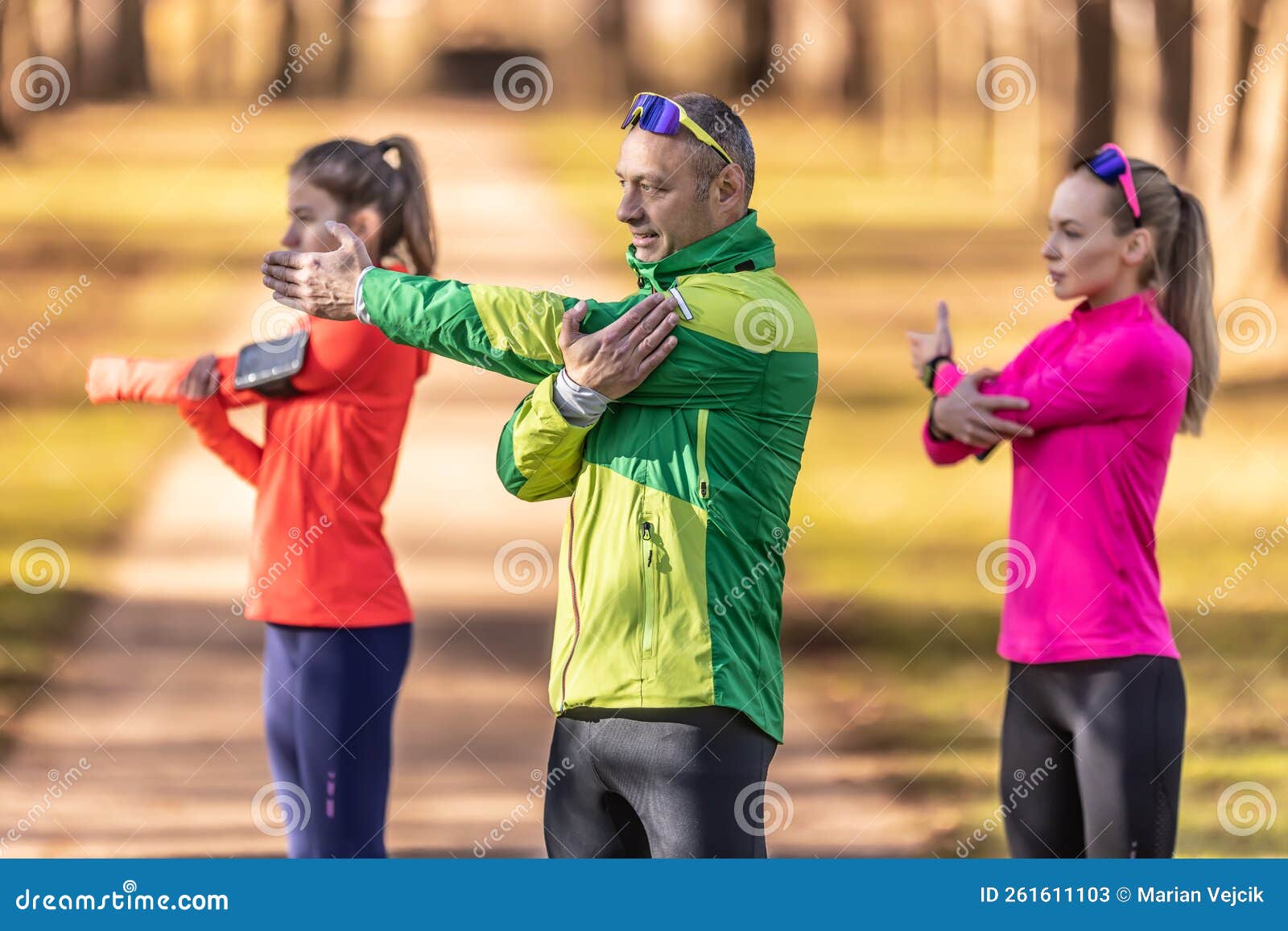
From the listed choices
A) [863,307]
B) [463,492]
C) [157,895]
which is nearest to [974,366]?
[863,307]

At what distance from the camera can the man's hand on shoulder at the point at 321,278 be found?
93.2 inches

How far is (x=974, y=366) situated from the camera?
4090 mm

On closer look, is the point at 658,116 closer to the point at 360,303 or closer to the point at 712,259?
the point at 712,259

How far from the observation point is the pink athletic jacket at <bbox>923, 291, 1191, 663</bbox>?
2869 millimetres

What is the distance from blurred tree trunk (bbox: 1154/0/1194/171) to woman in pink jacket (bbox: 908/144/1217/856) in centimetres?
110

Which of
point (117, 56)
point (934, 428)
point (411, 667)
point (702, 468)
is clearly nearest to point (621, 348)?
point (702, 468)

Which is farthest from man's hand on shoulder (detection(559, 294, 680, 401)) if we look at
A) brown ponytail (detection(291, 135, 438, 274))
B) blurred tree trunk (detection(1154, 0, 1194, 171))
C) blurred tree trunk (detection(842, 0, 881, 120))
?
blurred tree trunk (detection(1154, 0, 1194, 171))

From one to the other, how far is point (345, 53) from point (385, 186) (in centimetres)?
67

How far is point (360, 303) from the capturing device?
2.33 m

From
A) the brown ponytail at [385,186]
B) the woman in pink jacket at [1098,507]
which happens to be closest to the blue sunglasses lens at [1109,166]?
the woman in pink jacket at [1098,507]

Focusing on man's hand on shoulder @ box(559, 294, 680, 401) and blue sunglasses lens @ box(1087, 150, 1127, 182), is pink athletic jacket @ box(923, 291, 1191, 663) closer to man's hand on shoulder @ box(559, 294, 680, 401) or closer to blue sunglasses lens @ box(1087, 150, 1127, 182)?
blue sunglasses lens @ box(1087, 150, 1127, 182)

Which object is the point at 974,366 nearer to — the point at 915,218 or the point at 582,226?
the point at 915,218

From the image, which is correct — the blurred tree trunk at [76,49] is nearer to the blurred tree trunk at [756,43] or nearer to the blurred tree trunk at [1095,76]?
the blurred tree trunk at [756,43]

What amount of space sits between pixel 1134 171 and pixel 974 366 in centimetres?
112
